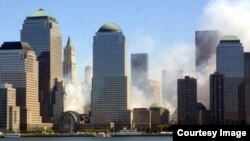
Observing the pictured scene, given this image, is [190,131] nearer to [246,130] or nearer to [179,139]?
[179,139]

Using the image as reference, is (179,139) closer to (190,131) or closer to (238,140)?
(190,131)

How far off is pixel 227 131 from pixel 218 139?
0.22 metres

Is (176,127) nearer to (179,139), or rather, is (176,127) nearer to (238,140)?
(179,139)

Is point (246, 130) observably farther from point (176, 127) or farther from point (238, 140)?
point (176, 127)

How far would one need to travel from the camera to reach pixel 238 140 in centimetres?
1109

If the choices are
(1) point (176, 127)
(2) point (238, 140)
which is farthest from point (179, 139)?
(2) point (238, 140)

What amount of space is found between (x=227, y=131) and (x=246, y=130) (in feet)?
1.10

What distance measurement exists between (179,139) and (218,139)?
24.6 inches

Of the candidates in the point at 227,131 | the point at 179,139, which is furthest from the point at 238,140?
the point at 179,139

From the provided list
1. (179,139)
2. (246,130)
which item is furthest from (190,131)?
(246,130)

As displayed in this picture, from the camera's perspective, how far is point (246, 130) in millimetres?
11273

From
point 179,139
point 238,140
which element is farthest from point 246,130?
point 179,139

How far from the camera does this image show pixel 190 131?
36.8 feet
